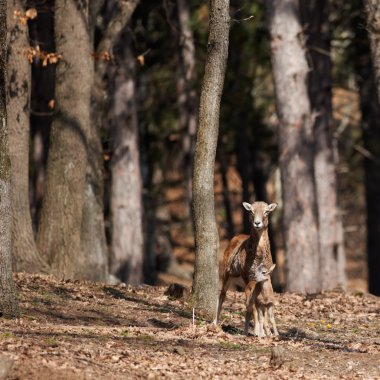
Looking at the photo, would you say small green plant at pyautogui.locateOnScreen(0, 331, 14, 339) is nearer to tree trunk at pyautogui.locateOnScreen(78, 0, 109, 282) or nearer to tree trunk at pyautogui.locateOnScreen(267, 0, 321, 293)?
tree trunk at pyautogui.locateOnScreen(78, 0, 109, 282)

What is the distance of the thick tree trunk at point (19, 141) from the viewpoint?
18359mm

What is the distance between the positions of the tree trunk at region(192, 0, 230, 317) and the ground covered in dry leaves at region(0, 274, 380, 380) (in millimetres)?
860

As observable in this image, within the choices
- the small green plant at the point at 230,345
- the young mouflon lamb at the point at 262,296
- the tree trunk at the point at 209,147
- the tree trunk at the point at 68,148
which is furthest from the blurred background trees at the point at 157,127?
the small green plant at the point at 230,345

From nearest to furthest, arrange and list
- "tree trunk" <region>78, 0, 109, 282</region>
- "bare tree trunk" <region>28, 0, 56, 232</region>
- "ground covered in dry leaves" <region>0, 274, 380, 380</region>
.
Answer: "ground covered in dry leaves" <region>0, 274, 380, 380</region>
"tree trunk" <region>78, 0, 109, 282</region>
"bare tree trunk" <region>28, 0, 56, 232</region>

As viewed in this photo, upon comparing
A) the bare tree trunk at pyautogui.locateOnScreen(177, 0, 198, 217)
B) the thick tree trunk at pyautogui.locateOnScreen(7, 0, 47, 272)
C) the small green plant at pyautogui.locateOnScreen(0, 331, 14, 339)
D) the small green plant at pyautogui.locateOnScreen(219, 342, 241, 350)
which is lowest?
Answer: the small green plant at pyautogui.locateOnScreen(219, 342, 241, 350)

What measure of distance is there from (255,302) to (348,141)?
1475 inches

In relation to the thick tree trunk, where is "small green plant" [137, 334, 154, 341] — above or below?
below

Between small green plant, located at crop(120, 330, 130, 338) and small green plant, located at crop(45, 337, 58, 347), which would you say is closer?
small green plant, located at crop(45, 337, 58, 347)

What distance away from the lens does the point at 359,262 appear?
56.3 m

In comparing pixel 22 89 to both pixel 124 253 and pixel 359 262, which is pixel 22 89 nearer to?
pixel 124 253

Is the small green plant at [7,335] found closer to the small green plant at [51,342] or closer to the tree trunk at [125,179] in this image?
the small green plant at [51,342]

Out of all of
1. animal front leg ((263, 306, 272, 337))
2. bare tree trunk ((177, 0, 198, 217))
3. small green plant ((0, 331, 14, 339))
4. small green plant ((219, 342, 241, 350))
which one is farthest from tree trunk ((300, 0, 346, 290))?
small green plant ((0, 331, 14, 339))

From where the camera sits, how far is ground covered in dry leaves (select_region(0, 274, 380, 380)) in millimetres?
11406

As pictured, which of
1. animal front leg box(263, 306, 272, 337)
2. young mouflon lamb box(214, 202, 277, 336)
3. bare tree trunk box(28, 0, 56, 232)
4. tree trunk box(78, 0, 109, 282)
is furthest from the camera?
bare tree trunk box(28, 0, 56, 232)
